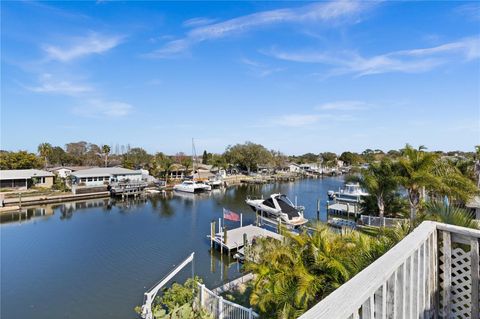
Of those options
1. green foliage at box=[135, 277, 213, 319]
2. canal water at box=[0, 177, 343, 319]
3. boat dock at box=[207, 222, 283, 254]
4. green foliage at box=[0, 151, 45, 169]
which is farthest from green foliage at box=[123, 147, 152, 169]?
green foliage at box=[135, 277, 213, 319]

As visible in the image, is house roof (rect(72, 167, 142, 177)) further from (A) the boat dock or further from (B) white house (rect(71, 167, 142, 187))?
(A) the boat dock

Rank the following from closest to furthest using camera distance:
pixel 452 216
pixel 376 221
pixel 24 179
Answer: pixel 452 216 → pixel 376 221 → pixel 24 179

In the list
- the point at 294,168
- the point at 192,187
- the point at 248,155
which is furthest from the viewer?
the point at 294,168

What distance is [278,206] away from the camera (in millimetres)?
22969

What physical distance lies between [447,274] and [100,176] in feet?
146

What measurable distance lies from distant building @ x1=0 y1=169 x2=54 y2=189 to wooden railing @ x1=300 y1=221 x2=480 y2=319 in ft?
146

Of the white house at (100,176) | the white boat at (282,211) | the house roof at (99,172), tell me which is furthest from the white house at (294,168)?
the white boat at (282,211)

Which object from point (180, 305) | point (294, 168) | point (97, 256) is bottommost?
point (97, 256)

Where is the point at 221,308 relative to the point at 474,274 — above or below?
below

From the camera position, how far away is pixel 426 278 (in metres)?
3.09

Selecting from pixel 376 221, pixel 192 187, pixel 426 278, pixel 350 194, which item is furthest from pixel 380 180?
pixel 192 187

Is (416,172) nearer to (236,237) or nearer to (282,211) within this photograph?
(236,237)

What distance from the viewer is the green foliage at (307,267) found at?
192 inches

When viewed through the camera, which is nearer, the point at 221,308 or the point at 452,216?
the point at 452,216
